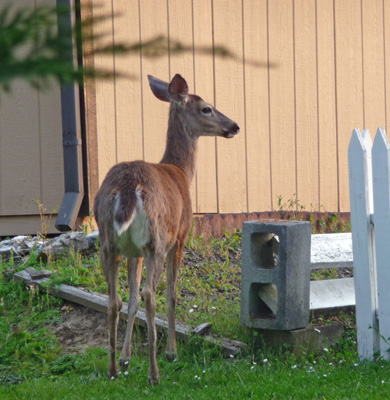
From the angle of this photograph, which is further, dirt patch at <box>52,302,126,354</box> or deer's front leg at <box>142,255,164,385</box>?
dirt patch at <box>52,302,126,354</box>

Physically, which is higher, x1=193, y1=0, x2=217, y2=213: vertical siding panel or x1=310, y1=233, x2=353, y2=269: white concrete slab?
x1=193, y1=0, x2=217, y2=213: vertical siding panel

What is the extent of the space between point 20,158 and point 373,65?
15.9ft

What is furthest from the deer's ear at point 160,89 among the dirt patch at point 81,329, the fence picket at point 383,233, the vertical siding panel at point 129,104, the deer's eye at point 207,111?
the fence picket at point 383,233

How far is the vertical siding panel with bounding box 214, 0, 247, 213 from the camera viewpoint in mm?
8391

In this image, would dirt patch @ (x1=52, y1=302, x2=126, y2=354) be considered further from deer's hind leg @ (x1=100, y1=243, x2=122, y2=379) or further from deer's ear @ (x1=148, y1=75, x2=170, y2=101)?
deer's ear @ (x1=148, y1=75, x2=170, y2=101)

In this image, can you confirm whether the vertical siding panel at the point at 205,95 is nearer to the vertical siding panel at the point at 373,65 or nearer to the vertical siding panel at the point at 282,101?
→ the vertical siding panel at the point at 282,101

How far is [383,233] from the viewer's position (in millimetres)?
4887

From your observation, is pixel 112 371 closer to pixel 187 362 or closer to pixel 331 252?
pixel 187 362

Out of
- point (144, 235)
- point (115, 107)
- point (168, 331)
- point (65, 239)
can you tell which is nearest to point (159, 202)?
point (144, 235)

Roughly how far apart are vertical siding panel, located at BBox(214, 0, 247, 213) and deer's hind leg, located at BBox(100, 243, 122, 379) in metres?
3.66

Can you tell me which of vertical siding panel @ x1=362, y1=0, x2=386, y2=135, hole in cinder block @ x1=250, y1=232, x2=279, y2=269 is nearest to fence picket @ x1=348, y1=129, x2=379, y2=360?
hole in cinder block @ x1=250, y1=232, x2=279, y2=269

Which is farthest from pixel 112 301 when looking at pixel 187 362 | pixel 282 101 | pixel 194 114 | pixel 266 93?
pixel 282 101

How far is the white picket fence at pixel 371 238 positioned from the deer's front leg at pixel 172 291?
1.30 meters

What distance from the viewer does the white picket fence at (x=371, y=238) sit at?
16.0ft
